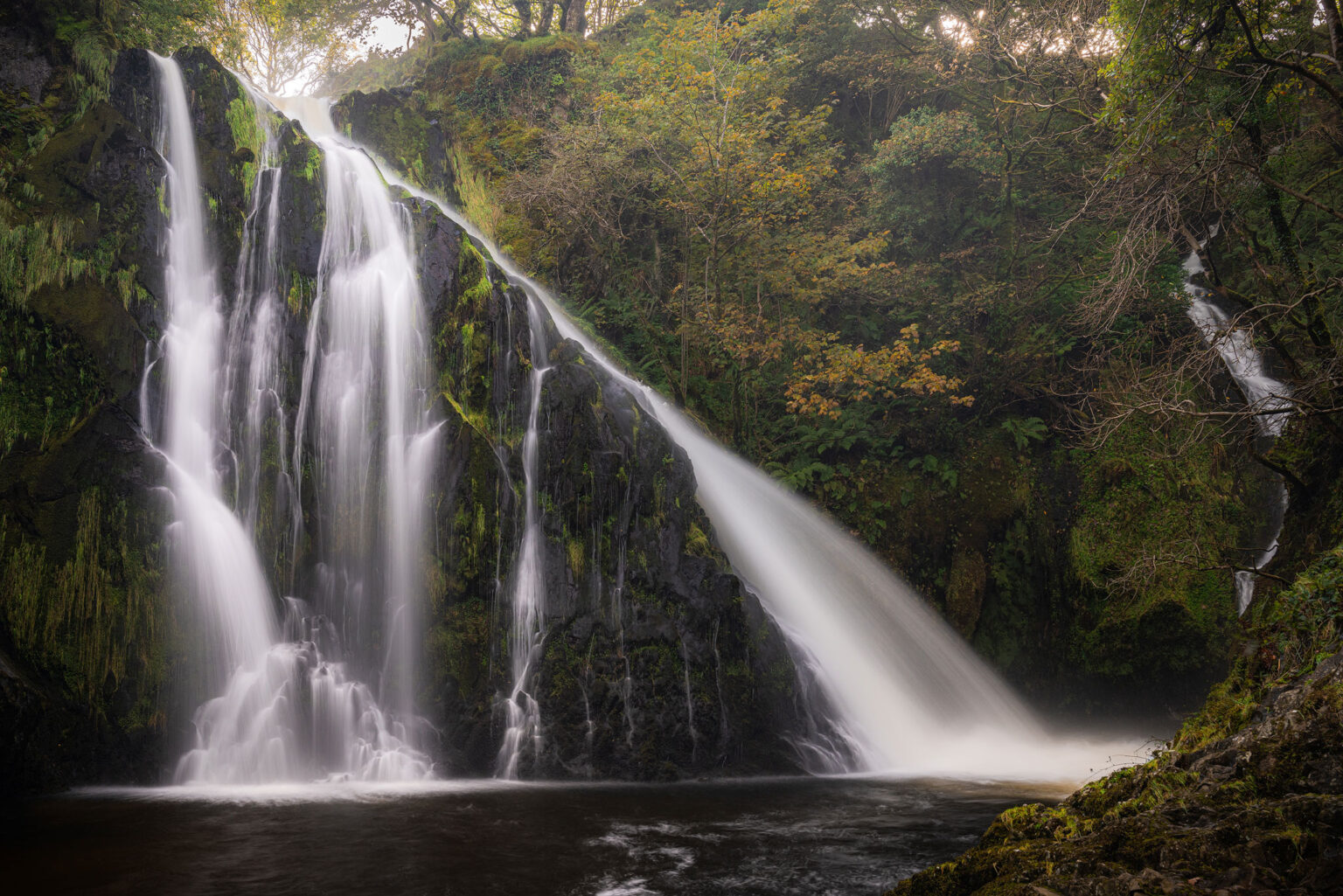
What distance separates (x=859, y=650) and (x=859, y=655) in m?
0.10

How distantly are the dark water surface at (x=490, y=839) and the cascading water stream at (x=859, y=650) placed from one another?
1.99m

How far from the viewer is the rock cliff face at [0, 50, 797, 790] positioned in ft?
27.4

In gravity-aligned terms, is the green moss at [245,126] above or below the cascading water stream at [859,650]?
above

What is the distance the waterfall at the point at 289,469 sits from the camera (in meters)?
8.70

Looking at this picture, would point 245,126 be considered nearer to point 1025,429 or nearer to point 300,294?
point 300,294

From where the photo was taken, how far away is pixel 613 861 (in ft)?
19.1

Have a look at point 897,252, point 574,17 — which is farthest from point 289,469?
point 574,17

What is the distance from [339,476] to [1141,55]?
992 centimetres

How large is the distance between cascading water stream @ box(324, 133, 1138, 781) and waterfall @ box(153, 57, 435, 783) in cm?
195

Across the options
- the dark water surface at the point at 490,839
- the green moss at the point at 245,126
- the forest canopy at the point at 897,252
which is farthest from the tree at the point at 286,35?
the dark water surface at the point at 490,839

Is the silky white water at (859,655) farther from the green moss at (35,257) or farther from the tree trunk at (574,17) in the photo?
the tree trunk at (574,17)

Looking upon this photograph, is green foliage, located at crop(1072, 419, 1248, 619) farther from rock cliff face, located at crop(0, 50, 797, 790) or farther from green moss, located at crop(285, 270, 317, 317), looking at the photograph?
green moss, located at crop(285, 270, 317, 317)

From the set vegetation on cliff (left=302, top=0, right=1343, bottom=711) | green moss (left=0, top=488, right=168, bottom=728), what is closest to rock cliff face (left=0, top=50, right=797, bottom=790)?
green moss (left=0, top=488, right=168, bottom=728)

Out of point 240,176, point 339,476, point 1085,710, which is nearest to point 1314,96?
point 1085,710
